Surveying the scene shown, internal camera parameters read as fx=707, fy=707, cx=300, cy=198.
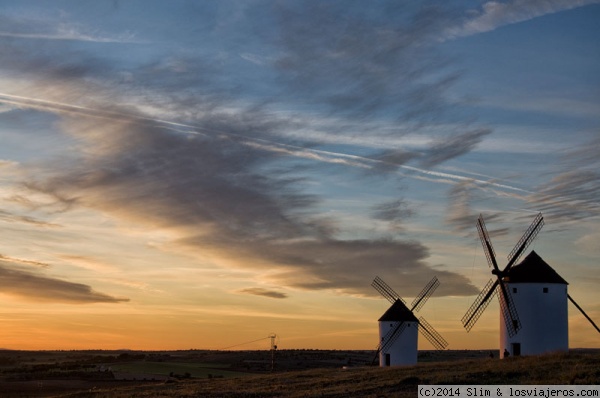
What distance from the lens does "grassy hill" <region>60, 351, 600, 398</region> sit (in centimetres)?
3434

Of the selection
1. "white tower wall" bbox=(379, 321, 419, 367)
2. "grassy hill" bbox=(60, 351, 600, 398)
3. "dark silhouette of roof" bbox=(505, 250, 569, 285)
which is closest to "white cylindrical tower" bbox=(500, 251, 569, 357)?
"dark silhouette of roof" bbox=(505, 250, 569, 285)

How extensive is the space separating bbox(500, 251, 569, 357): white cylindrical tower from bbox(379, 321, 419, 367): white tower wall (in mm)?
10608

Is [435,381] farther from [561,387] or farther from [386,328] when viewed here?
[386,328]

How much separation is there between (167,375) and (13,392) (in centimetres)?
2455

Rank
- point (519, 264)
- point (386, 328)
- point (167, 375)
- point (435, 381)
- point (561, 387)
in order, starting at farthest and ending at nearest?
point (167, 375) < point (386, 328) < point (519, 264) < point (435, 381) < point (561, 387)

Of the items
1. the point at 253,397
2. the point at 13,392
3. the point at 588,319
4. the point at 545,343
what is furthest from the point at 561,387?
the point at 13,392

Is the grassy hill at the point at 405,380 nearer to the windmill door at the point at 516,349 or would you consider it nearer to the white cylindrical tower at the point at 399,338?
the windmill door at the point at 516,349

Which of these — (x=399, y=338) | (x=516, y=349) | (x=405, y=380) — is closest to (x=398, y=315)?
(x=399, y=338)

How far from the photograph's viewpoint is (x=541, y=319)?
49594 mm

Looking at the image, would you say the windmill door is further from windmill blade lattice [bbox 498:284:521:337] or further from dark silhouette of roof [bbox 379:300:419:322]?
dark silhouette of roof [bbox 379:300:419:322]

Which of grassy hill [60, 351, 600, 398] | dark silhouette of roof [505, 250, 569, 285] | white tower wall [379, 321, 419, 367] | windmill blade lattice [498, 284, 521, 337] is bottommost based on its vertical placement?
grassy hill [60, 351, 600, 398]

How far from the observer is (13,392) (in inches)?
2413

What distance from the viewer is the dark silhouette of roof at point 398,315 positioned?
2378 inches

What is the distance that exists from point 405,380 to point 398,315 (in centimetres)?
2289
